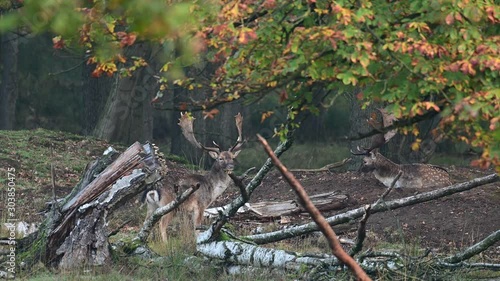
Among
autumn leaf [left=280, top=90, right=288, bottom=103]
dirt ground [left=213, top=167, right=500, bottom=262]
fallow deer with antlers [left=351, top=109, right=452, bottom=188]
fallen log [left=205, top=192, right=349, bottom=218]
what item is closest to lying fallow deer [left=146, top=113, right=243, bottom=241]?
fallen log [left=205, top=192, right=349, bottom=218]

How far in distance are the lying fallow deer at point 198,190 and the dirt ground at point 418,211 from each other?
846 mm

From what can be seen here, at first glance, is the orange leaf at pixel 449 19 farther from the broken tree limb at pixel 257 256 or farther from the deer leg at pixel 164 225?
the deer leg at pixel 164 225

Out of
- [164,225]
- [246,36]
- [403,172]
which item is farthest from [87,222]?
[403,172]

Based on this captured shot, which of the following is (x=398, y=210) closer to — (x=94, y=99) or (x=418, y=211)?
(x=418, y=211)

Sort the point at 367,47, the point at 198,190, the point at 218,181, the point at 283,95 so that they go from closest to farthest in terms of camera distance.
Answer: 1. the point at 367,47
2. the point at 283,95
3. the point at 198,190
4. the point at 218,181

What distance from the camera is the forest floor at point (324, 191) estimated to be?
13.1 metres

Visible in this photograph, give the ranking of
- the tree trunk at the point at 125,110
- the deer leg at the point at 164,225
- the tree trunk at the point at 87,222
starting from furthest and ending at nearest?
the tree trunk at the point at 125,110 < the deer leg at the point at 164,225 < the tree trunk at the point at 87,222

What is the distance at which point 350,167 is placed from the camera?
19266 millimetres

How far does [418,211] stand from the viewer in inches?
565

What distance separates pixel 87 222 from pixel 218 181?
507cm

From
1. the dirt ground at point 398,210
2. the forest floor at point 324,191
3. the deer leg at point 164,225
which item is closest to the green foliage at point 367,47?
the forest floor at point 324,191

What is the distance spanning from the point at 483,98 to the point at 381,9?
1010mm

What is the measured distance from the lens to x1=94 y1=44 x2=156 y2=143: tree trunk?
21.9m

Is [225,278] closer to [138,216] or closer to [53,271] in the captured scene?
[53,271]
